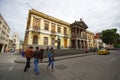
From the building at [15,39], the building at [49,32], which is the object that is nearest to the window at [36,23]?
the building at [49,32]

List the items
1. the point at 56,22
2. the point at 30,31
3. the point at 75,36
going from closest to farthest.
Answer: the point at 30,31, the point at 56,22, the point at 75,36

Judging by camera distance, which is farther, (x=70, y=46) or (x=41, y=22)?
(x=70, y=46)

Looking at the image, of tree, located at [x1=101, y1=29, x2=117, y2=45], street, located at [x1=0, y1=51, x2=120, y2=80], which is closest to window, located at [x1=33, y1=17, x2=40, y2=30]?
street, located at [x1=0, y1=51, x2=120, y2=80]

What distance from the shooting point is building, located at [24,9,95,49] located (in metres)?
18.1

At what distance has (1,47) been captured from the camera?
38375mm

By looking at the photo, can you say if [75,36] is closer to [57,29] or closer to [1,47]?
[57,29]

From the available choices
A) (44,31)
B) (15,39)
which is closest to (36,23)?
(44,31)

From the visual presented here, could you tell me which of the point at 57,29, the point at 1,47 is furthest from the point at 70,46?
the point at 1,47

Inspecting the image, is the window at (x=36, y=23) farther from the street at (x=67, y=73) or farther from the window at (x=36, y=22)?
the street at (x=67, y=73)

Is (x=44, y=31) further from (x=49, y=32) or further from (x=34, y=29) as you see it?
(x=34, y=29)

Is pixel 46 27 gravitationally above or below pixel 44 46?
above

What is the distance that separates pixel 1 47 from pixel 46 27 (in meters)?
32.3

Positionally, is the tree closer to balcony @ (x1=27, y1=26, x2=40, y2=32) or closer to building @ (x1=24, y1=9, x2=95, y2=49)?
building @ (x1=24, y1=9, x2=95, y2=49)

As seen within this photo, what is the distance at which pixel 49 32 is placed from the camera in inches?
818
